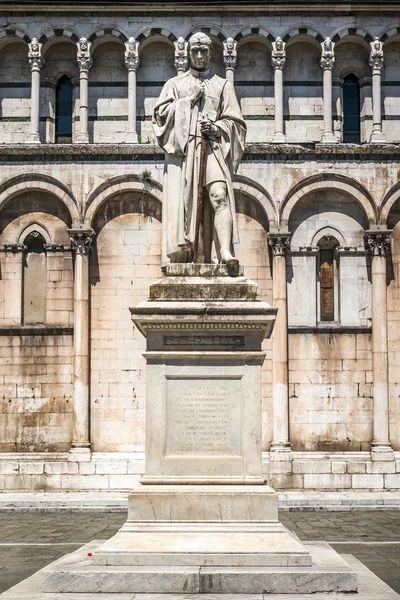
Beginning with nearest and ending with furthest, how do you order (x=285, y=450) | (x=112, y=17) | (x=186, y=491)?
(x=186, y=491) → (x=285, y=450) → (x=112, y=17)

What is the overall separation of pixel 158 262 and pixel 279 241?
3598 millimetres

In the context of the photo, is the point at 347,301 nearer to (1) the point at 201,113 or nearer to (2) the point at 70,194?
(2) the point at 70,194

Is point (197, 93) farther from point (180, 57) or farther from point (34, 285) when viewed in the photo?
point (180, 57)

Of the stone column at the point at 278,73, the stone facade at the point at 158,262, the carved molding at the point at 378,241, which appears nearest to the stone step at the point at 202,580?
the stone facade at the point at 158,262

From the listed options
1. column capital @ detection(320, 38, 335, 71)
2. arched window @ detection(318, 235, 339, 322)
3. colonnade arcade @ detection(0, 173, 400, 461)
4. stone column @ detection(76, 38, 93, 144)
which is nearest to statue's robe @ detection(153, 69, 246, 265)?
colonnade arcade @ detection(0, 173, 400, 461)

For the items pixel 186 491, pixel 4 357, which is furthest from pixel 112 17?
pixel 186 491

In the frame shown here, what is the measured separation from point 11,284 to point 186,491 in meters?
18.8

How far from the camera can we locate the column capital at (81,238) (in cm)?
2850

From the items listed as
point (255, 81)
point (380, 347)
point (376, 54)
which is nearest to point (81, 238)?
point (255, 81)

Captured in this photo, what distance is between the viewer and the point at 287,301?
28.7 metres

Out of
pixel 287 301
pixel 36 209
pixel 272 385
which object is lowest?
pixel 272 385

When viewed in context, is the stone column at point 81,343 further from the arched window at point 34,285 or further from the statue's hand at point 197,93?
the statue's hand at point 197,93

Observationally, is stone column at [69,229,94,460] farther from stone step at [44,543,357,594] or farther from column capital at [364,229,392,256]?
stone step at [44,543,357,594]

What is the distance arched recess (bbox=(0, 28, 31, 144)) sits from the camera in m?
30.3
